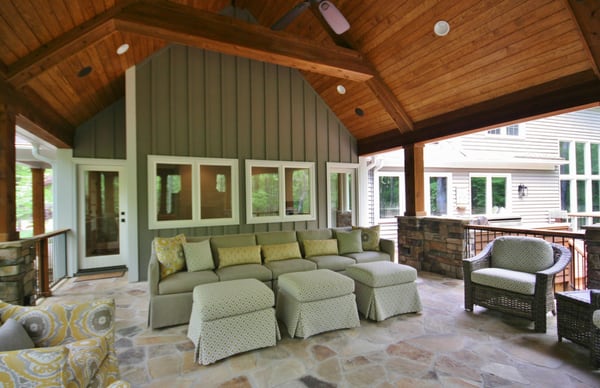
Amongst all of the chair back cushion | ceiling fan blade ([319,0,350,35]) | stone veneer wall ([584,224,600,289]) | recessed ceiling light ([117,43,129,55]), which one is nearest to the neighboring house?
the chair back cushion

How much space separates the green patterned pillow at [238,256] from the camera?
160 inches

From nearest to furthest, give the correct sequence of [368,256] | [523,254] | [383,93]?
1. [523,254]
2. [368,256]
3. [383,93]

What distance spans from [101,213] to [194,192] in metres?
2.18

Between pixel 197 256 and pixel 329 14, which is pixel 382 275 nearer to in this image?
pixel 197 256

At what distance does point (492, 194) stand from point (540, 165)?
1849 mm

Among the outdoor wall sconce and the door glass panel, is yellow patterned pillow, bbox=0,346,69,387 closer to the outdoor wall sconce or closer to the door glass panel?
the door glass panel

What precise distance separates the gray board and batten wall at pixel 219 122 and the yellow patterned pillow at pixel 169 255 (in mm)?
1719

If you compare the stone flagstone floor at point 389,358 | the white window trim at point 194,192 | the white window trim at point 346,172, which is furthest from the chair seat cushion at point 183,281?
the white window trim at point 346,172

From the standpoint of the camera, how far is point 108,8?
333 cm

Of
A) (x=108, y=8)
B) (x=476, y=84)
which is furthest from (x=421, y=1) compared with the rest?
(x=108, y=8)

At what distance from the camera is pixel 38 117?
162 inches

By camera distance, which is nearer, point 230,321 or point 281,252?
point 230,321

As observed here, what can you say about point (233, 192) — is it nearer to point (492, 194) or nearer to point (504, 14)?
point (504, 14)

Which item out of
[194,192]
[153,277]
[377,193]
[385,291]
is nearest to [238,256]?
[153,277]
